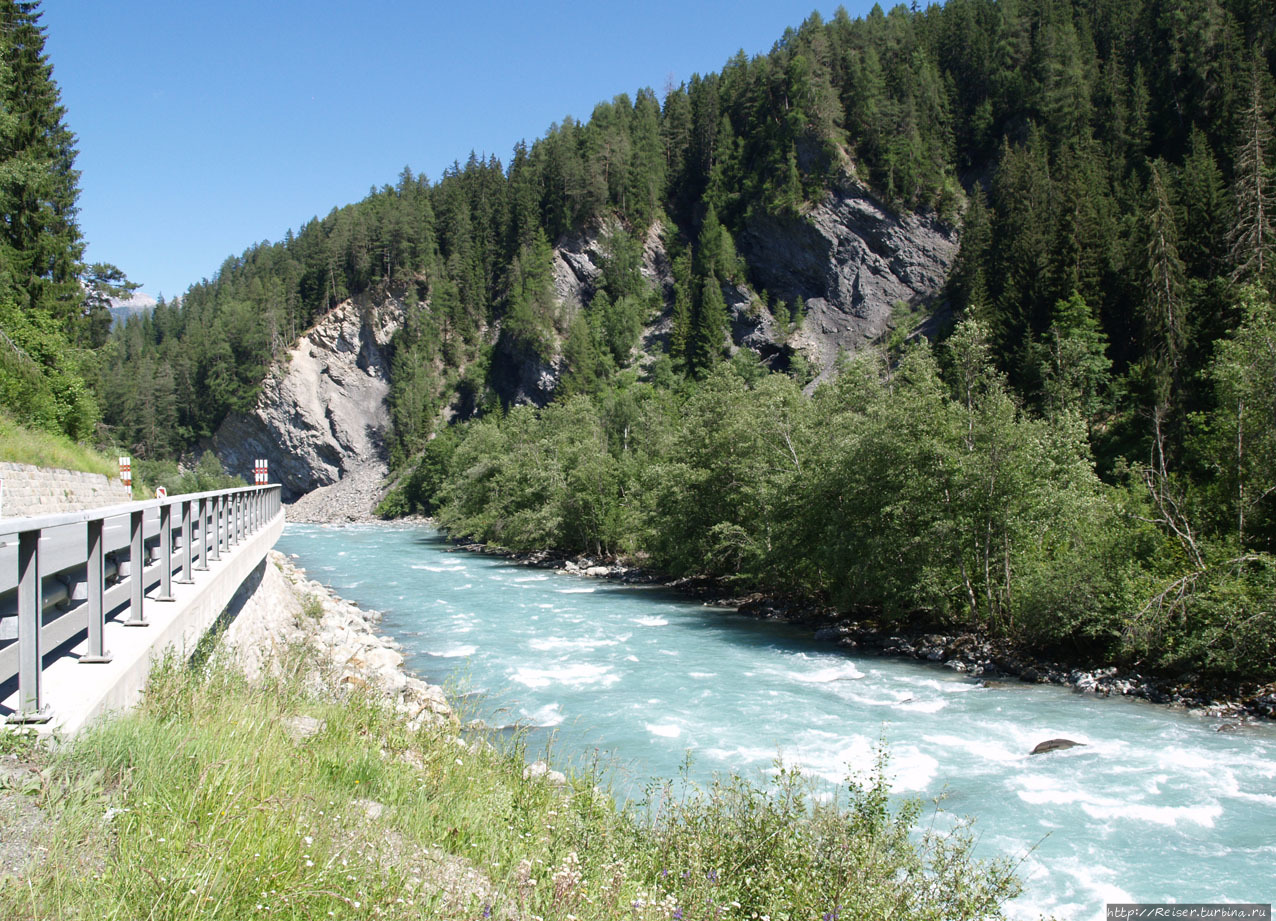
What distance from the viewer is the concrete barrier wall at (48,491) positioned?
17969 mm

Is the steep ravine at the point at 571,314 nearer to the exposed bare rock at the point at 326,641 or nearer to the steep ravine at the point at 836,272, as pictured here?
the steep ravine at the point at 836,272

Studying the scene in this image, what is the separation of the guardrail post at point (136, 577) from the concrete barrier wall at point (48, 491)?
9422 mm

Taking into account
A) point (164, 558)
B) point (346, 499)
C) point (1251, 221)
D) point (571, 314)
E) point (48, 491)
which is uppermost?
point (571, 314)

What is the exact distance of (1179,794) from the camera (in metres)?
11.2

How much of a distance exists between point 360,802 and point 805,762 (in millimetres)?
8661

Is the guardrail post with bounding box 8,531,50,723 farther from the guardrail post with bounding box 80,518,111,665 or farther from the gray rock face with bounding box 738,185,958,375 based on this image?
the gray rock face with bounding box 738,185,958,375

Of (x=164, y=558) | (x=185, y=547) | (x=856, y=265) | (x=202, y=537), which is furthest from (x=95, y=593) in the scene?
(x=856, y=265)

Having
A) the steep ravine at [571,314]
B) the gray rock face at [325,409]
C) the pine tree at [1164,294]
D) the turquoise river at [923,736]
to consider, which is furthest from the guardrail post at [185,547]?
the gray rock face at [325,409]

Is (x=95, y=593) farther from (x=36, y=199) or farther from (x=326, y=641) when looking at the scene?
(x=36, y=199)

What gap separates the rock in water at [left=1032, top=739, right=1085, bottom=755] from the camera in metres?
12.9

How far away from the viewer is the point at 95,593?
5.60 meters

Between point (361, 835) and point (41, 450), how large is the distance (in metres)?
23.5

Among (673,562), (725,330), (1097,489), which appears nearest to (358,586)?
(673,562)

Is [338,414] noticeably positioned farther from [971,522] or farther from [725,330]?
[971,522]
